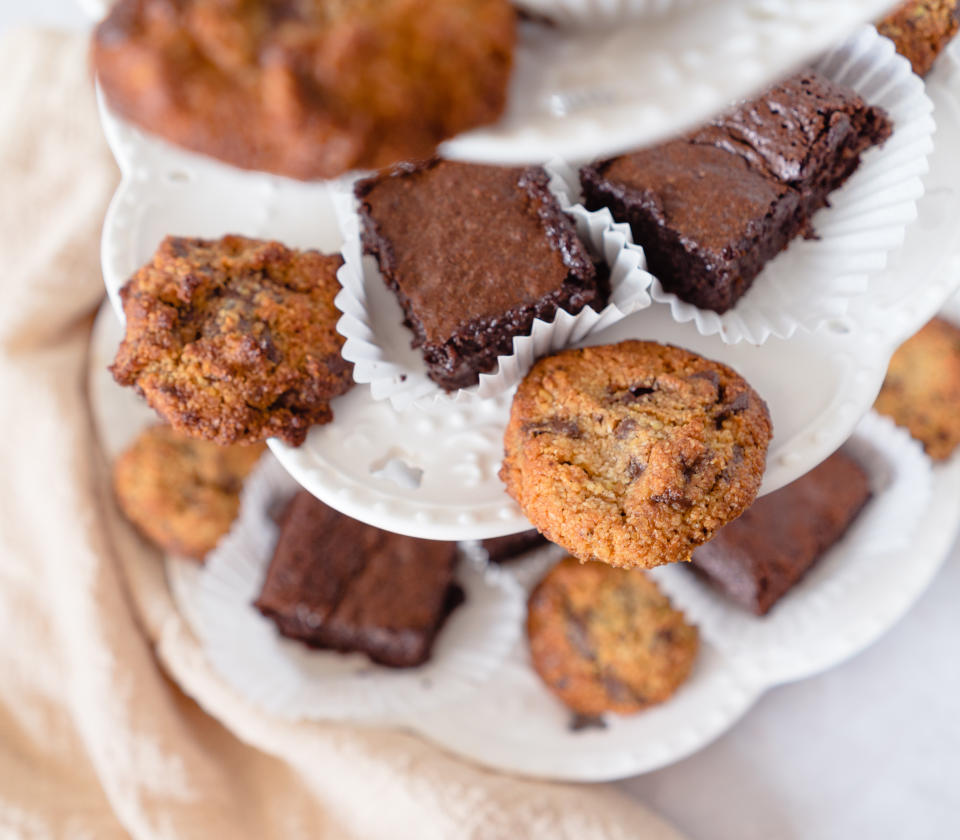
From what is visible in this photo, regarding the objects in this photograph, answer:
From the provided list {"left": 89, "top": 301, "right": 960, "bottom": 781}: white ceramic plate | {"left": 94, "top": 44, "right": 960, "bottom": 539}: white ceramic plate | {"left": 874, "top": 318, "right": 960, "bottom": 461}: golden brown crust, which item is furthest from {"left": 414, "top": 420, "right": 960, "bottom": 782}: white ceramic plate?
{"left": 94, "top": 44, "right": 960, "bottom": 539}: white ceramic plate

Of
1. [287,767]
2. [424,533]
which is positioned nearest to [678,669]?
[287,767]

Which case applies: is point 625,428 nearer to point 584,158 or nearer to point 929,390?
point 584,158

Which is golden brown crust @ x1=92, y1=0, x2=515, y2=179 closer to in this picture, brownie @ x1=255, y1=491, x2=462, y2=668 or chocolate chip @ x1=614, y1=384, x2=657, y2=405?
chocolate chip @ x1=614, y1=384, x2=657, y2=405

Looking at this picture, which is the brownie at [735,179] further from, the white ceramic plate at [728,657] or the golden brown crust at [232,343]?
the white ceramic plate at [728,657]

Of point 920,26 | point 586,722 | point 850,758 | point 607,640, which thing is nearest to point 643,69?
point 920,26

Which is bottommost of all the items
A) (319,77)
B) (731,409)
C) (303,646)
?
(303,646)
